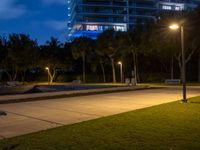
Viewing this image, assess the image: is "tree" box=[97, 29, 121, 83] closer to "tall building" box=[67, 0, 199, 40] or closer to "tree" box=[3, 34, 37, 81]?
"tree" box=[3, 34, 37, 81]

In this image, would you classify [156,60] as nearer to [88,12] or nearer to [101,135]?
[101,135]

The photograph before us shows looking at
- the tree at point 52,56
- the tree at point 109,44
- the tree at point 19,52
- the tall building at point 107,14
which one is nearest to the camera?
the tree at point 109,44

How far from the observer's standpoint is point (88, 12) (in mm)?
98875

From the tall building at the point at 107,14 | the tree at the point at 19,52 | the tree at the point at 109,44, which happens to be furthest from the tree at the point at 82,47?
the tall building at the point at 107,14

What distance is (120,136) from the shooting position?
760 centimetres

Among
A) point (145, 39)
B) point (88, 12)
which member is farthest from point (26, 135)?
point (88, 12)

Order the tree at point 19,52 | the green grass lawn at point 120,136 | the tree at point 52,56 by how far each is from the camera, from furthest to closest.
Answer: the tree at point 52,56 < the tree at point 19,52 < the green grass lawn at point 120,136

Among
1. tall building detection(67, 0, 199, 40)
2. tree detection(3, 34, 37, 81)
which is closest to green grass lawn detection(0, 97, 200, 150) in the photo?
tree detection(3, 34, 37, 81)

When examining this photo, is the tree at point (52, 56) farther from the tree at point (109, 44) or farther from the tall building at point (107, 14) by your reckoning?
the tall building at point (107, 14)

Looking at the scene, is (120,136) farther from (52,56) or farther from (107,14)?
(107,14)

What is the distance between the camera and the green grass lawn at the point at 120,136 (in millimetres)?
6699

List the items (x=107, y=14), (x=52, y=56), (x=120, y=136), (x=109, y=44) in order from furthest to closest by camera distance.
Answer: (x=107, y=14) → (x=52, y=56) → (x=109, y=44) → (x=120, y=136)

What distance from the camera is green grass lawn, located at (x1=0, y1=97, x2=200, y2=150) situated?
6.70m

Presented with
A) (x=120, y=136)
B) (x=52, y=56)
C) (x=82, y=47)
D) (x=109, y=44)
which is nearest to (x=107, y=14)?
(x=52, y=56)
